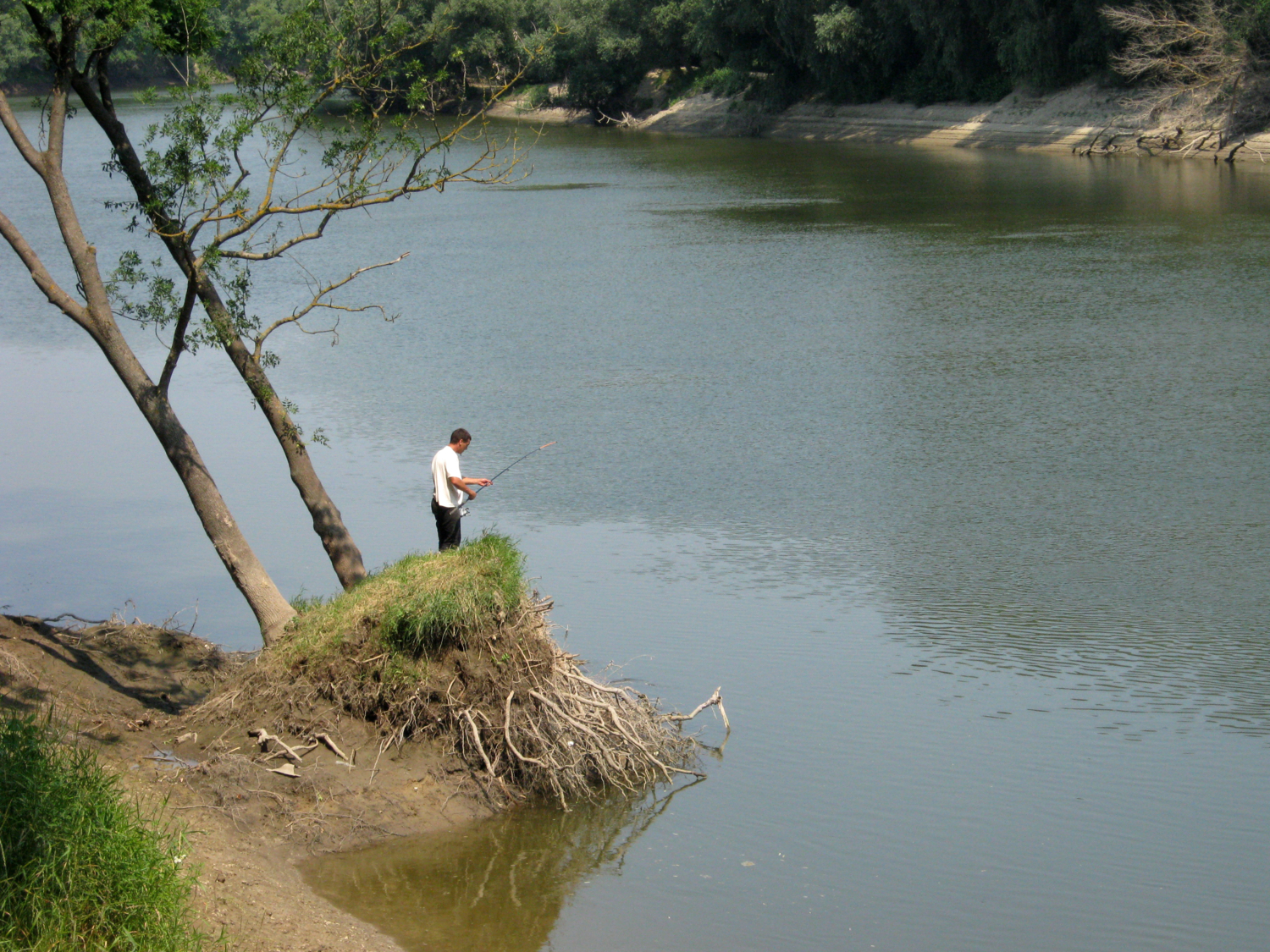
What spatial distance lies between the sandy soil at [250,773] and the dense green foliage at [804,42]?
87.4 feet

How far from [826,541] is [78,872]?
8.63 meters

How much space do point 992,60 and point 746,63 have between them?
14.1 metres

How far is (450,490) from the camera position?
11.0 meters

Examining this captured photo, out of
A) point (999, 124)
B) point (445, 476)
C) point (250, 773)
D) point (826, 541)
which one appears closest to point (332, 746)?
point (250, 773)

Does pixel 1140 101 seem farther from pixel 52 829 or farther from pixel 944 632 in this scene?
pixel 52 829

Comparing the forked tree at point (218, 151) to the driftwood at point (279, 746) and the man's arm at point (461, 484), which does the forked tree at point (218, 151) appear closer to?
the man's arm at point (461, 484)

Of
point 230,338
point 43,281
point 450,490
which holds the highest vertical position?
point 43,281

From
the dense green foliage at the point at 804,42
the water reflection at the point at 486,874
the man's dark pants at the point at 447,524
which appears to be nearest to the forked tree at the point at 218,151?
the man's dark pants at the point at 447,524

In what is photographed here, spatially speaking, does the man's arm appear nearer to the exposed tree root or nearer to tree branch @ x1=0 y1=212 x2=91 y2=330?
the exposed tree root

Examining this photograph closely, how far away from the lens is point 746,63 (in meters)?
67.0

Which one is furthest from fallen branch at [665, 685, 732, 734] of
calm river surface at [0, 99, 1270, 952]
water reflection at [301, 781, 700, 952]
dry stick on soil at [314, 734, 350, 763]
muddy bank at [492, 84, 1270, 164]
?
muddy bank at [492, 84, 1270, 164]

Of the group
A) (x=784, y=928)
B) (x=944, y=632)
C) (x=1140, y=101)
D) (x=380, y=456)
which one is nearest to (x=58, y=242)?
(x=380, y=456)

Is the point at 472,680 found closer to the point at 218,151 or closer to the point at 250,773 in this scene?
the point at 250,773

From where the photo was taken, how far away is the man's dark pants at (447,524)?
11031mm
